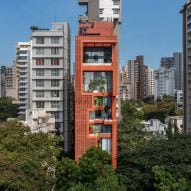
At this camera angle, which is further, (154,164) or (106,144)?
(106,144)

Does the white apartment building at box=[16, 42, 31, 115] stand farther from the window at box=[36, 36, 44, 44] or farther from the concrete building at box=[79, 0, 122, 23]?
the window at box=[36, 36, 44, 44]

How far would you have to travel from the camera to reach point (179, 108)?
71.4m

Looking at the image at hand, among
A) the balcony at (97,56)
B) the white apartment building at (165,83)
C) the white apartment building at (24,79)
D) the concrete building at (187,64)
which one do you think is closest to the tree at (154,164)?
the balcony at (97,56)

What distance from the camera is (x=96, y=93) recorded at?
27.5 meters

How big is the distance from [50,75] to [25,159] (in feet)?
64.0

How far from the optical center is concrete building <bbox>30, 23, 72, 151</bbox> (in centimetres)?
3928

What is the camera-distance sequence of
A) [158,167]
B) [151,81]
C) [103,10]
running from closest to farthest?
[158,167] < [103,10] < [151,81]

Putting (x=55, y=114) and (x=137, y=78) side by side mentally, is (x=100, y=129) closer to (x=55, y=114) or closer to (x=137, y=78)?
(x=55, y=114)

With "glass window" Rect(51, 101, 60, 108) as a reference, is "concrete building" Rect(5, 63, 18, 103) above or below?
above

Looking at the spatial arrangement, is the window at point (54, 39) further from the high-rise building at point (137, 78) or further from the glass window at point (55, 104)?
the high-rise building at point (137, 78)

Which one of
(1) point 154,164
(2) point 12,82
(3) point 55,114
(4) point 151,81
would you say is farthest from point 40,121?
(4) point 151,81

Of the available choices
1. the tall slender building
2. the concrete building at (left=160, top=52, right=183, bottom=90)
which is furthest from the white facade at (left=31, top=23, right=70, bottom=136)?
the concrete building at (left=160, top=52, right=183, bottom=90)

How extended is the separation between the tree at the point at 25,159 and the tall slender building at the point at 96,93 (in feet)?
10.6

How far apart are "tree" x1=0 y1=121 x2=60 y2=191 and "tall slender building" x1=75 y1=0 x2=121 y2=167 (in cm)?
325
